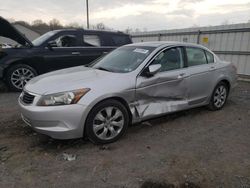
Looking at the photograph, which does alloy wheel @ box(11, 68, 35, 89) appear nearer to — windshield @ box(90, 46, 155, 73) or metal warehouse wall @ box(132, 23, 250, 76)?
windshield @ box(90, 46, 155, 73)

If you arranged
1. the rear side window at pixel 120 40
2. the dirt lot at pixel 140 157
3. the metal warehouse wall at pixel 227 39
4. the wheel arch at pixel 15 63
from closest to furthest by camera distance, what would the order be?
1. the dirt lot at pixel 140 157
2. the wheel arch at pixel 15 63
3. the rear side window at pixel 120 40
4. the metal warehouse wall at pixel 227 39

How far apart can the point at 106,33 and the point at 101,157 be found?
5.51m

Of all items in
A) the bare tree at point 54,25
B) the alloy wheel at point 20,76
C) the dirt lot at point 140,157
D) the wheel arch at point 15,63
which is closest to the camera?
the dirt lot at point 140,157

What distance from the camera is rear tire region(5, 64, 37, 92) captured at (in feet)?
22.6

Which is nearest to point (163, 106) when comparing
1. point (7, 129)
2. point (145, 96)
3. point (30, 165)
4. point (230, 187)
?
point (145, 96)

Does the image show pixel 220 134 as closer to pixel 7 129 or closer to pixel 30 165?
pixel 30 165

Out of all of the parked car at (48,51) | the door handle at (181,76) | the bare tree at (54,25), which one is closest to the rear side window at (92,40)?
the parked car at (48,51)

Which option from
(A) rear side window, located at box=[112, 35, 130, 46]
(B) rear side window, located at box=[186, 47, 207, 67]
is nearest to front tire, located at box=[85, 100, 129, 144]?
(B) rear side window, located at box=[186, 47, 207, 67]

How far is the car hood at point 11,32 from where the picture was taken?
645 centimetres

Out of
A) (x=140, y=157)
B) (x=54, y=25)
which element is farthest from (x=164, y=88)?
(x=54, y=25)

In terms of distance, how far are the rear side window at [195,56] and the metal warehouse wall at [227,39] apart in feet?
18.5

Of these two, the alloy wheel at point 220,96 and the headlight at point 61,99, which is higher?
the headlight at point 61,99

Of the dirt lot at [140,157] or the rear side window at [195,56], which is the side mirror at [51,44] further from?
the rear side window at [195,56]

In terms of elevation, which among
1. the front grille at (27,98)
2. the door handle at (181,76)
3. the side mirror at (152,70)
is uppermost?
the side mirror at (152,70)
